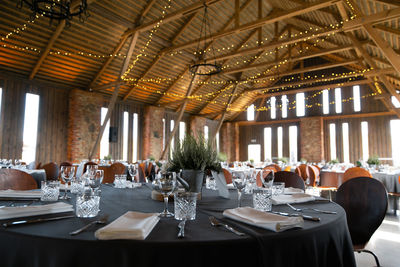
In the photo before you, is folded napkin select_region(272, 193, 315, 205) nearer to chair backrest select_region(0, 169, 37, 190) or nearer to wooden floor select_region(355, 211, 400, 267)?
wooden floor select_region(355, 211, 400, 267)

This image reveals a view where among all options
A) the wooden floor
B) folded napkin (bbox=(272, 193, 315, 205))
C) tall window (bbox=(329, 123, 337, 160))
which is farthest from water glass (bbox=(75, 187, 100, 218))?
tall window (bbox=(329, 123, 337, 160))

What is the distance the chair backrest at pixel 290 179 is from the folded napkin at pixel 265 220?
164 cm

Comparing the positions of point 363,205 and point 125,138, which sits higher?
point 125,138

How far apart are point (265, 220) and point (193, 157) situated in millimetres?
752

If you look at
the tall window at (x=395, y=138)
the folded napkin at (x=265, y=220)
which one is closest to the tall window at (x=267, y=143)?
the tall window at (x=395, y=138)

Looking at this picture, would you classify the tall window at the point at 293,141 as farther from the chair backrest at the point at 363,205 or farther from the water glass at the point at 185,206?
the water glass at the point at 185,206

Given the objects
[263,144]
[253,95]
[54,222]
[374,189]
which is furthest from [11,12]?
[263,144]

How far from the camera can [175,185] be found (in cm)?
146

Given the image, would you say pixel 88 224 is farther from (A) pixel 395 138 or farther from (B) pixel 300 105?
(B) pixel 300 105

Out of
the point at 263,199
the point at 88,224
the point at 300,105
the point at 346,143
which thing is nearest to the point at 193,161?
the point at 263,199

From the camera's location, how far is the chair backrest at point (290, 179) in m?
2.79

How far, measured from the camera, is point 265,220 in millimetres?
1134

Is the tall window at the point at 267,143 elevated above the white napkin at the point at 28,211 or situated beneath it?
elevated above

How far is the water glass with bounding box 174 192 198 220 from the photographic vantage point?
1.25 m
